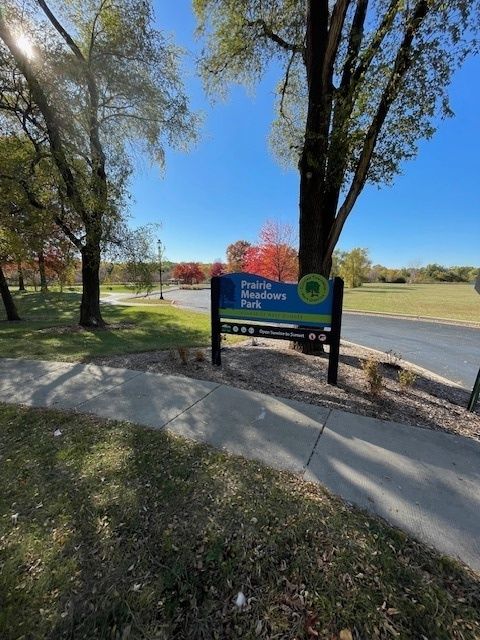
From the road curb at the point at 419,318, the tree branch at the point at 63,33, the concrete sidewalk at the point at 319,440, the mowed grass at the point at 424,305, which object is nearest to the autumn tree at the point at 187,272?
the mowed grass at the point at 424,305

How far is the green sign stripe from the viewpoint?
15.3 ft

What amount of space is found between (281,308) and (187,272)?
233 ft

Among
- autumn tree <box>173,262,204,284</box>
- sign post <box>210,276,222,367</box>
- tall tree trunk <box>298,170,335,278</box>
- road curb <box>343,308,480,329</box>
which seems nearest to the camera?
sign post <box>210,276,222,367</box>

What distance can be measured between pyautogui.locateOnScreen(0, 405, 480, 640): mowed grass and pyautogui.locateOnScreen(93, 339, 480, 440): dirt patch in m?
1.96

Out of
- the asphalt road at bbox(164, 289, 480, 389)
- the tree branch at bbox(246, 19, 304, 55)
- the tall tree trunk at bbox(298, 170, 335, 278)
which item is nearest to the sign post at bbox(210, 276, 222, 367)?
the tall tree trunk at bbox(298, 170, 335, 278)

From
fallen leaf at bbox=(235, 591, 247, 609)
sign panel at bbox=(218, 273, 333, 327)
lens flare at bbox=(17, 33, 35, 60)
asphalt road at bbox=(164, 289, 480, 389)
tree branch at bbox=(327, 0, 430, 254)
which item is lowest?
asphalt road at bbox=(164, 289, 480, 389)

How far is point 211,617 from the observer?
1493 millimetres

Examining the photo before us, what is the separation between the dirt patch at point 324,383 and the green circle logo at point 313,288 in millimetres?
1317

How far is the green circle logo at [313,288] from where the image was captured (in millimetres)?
4602

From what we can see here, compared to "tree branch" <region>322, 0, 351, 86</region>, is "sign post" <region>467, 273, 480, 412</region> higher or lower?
lower

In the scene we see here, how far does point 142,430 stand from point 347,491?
6.71 ft

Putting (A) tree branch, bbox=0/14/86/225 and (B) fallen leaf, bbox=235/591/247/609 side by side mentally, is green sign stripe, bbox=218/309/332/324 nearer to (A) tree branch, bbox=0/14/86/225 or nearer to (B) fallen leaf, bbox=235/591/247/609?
(B) fallen leaf, bbox=235/591/247/609

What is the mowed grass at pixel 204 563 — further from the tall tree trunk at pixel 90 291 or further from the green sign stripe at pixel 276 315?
the tall tree trunk at pixel 90 291

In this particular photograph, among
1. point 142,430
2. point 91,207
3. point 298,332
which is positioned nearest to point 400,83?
point 298,332
